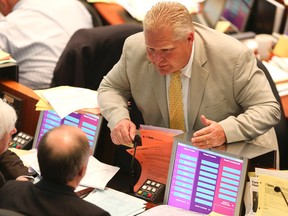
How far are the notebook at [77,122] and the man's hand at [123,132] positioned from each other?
0.20 metres

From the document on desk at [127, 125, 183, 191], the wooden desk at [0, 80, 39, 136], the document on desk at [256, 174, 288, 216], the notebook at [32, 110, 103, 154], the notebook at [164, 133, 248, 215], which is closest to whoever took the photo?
the document on desk at [256, 174, 288, 216]

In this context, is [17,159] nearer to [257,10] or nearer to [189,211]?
[189,211]

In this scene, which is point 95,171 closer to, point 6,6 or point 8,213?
point 8,213

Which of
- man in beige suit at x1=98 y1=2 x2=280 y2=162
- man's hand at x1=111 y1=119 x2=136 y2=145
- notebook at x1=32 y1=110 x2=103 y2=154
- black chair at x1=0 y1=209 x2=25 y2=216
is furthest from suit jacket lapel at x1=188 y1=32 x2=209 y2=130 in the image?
black chair at x1=0 y1=209 x2=25 y2=216

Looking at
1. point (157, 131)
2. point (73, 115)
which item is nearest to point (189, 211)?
point (157, 131)

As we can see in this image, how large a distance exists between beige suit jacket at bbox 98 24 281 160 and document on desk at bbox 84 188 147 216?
292 millimetres

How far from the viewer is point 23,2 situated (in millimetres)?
4160

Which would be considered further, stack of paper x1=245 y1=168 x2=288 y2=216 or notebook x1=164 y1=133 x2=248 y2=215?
notebook x1=164 y1=133 x2=248 y2=215

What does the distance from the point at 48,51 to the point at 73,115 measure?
3.50 ft

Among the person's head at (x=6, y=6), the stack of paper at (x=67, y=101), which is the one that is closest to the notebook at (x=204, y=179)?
the stack of paper at (x=67, y=101)

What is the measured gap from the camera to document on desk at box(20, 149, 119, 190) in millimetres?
2729

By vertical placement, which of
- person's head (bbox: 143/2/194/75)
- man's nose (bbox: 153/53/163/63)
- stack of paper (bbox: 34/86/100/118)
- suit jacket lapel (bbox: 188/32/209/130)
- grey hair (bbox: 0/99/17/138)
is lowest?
stack of paper (bbox: 34/86/100/118)

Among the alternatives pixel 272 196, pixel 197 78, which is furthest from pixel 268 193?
pixel 197 78

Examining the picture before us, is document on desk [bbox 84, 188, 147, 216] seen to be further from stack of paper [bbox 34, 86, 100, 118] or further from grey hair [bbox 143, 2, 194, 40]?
grey hair [bbox 143, 2, 194, 40]
